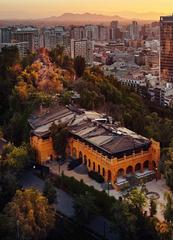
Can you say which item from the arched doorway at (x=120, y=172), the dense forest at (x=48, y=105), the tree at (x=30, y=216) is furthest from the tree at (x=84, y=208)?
the arched doorway at (x=120, y=172)

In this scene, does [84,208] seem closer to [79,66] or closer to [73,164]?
[73,164]

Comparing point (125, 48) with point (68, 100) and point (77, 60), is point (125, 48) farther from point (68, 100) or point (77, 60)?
point (68, 100)

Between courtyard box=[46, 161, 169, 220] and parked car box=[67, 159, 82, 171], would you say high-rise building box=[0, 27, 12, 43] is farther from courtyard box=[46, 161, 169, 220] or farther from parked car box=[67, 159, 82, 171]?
parked car box=[67, 159, 82, 171]

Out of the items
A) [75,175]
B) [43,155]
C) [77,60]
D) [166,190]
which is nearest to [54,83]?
[77,60]

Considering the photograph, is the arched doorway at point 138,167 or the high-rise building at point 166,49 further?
the high-rise building at point 166,49

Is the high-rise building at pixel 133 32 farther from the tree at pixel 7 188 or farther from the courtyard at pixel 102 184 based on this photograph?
the tree at pixel 7 188

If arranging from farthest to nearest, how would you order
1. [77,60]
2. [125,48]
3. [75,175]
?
[125,48]
[77,60]
[75,175]
